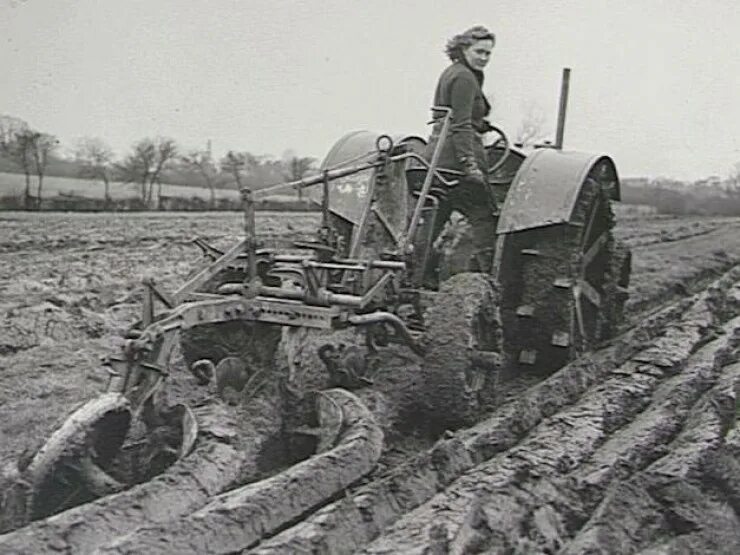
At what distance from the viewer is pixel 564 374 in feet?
21.5

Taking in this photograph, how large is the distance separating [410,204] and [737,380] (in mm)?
2325

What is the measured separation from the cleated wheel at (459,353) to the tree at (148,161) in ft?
23.2

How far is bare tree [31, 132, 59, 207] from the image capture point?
19.8 ft

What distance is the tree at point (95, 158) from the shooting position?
821 centimetres

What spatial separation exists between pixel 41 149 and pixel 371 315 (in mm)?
2909

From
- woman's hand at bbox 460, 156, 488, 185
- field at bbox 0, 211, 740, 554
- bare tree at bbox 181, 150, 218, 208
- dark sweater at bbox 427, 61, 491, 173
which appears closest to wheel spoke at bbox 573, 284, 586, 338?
field at bbox 0, 211, 740, 554

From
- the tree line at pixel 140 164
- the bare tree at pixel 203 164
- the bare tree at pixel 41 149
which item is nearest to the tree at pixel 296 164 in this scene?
the tree line at pixel 140 164

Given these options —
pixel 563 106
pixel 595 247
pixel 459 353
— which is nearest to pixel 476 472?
pixel 459 353

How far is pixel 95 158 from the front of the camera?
9914 mm

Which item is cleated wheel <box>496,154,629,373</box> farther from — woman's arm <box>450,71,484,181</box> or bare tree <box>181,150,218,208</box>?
bare tree <box>181,150,218,208</box>

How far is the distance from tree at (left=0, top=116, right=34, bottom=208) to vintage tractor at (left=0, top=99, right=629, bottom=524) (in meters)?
1.16

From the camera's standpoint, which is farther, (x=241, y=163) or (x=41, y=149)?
(x=241, y=163)

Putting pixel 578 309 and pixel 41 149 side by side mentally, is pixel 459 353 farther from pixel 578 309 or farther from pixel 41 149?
pixel 41 149

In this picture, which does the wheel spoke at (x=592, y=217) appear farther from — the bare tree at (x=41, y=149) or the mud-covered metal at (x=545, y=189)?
the bare tree at (x=41, y=149)
